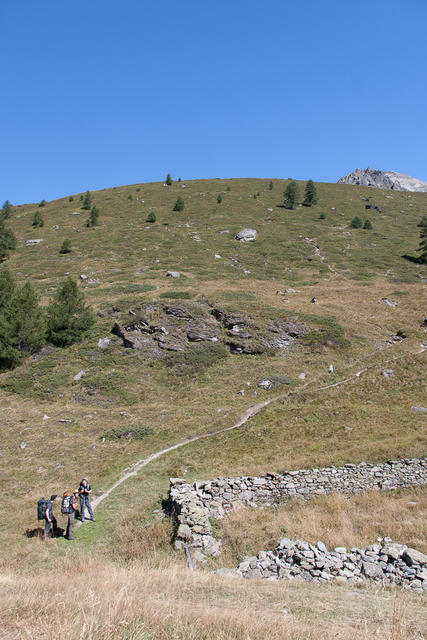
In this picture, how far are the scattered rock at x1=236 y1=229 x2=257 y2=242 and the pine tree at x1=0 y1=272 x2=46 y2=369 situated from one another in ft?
144

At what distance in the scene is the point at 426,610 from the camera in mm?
6168

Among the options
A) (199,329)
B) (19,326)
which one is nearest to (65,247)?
(19,326)

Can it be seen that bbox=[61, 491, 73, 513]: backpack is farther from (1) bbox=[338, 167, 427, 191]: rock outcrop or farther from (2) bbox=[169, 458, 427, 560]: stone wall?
(1) bbox=[338, 167, 427, 191]: rock outcrop

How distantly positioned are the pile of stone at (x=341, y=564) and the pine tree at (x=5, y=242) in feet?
214

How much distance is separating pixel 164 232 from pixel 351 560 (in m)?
66.9

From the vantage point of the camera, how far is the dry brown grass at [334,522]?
1017cm

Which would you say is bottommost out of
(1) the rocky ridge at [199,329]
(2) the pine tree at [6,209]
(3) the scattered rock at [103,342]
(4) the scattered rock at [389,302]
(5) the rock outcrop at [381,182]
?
(3) the scattered rock at [103,342]

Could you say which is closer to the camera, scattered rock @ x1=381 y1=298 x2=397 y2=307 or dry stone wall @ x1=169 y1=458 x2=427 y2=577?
dry stone wall @ x1=169 y1=458 x2=427 y2=577

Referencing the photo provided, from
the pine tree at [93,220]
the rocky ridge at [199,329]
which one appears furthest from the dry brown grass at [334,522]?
the pine tree at [93,220]

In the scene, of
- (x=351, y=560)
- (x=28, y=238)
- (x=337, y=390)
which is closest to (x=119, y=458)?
(x=351, y=560)

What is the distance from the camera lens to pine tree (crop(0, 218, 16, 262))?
59562mm

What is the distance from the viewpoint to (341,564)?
8609 millimetres

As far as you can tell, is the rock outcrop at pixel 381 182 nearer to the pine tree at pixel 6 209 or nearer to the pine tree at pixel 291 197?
the pine tree at pixel 291 197

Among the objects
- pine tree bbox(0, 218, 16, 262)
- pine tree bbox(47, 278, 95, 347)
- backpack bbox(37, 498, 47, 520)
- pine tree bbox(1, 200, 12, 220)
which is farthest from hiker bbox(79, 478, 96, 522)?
pine tree bbox(1, 200, 12, 220)
